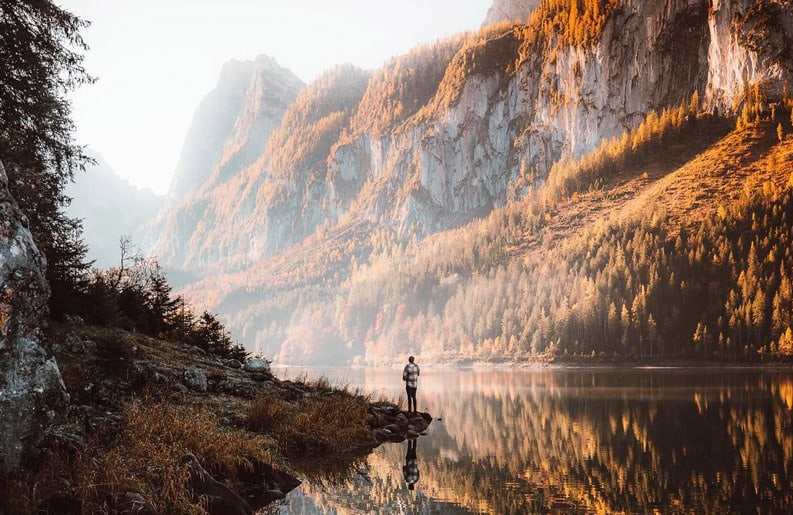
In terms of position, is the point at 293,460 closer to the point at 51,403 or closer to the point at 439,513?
the point at 439,513

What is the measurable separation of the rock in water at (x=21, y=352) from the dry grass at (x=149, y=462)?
73 centimetres

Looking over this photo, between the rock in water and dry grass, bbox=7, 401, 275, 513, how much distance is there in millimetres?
727

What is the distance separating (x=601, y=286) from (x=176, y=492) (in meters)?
153

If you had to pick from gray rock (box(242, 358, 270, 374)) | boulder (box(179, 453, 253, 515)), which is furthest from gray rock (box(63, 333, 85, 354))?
gray rock (box(242, 358, 270, 374))

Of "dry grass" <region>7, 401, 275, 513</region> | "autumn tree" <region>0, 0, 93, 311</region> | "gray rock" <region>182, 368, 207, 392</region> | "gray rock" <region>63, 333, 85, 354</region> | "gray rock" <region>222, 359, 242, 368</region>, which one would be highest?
"autumn tree" <region>0, 0, 93, 311</region>

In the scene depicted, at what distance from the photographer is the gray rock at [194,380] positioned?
67.9 ft

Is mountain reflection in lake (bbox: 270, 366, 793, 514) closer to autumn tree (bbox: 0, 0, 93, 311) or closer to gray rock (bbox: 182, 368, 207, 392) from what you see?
gray rock (bbox: 182, 368, 207, 392)

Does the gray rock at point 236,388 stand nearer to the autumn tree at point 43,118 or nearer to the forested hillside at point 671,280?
the autumn tree at point 43,118

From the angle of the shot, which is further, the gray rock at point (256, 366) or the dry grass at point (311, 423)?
the gray rock at point (256, 366)

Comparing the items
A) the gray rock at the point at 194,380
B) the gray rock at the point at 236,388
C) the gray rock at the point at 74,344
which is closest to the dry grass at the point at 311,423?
the gray rock at the point at 236,388

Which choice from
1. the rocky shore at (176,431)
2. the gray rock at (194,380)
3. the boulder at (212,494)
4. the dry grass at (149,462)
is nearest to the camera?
the dry grass at (149,462)

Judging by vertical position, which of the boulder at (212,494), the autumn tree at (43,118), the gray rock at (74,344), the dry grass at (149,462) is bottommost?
the boulder at (212,494)

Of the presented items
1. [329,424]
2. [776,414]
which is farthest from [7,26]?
[776,414]

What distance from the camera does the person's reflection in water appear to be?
1512cm
